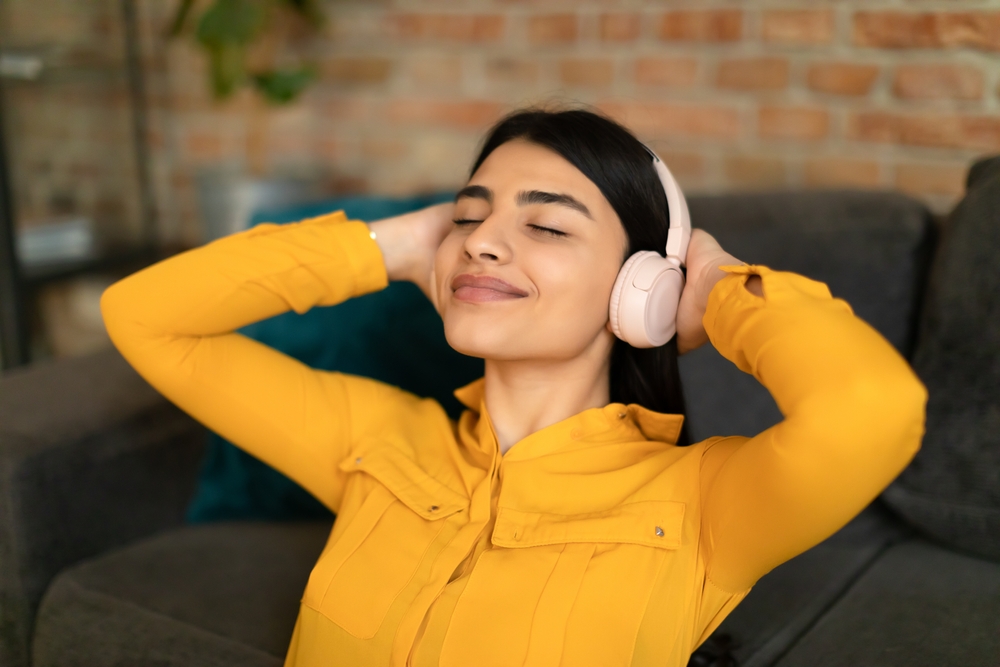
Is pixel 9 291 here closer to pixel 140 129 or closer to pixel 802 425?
pixel 140 129

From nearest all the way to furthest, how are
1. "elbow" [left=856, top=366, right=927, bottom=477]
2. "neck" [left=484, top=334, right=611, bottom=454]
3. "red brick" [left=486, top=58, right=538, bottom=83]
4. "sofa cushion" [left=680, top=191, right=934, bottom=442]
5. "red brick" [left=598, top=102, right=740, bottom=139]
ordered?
"elbow" [left=856, top=366, right=927, bottom=477] → "neck" [left=484, top=334, right=611, bottom=454] → "sofa cushion" [left=680, top=191, right=934, bottom=442] → "red brick" [left=598, top=102, right=740, bottom=139] → "red brick" [left=486, top=58, right=538, bottom=83]

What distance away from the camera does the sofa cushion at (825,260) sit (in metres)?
1.44

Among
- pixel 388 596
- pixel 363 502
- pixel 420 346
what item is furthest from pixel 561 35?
pixel 388 596

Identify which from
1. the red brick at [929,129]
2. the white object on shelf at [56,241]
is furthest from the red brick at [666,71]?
the white object on shelf at [56,241]

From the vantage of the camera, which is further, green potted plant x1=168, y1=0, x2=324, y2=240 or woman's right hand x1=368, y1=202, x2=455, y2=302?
green potted plant x1=168, y1=0, x2=324, y2=240

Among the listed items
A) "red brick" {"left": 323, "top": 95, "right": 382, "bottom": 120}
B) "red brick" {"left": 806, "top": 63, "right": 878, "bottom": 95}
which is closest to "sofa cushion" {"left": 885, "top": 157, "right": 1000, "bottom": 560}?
"red brick" {"left": 806, "top": 63, "right": 878, "bottom": 95}

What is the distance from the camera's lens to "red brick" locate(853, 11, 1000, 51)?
64.7 inches

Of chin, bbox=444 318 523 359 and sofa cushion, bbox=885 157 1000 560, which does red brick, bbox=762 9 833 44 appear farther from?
chin, bbox=444 318 523 359

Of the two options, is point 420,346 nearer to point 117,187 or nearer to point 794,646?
point 794,646

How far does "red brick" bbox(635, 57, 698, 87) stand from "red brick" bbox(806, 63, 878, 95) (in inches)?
10.6

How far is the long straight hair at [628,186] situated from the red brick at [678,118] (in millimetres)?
898

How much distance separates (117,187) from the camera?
2.89 metres

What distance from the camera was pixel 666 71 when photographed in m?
2.01

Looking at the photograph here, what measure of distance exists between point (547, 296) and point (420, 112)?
4.99ft
